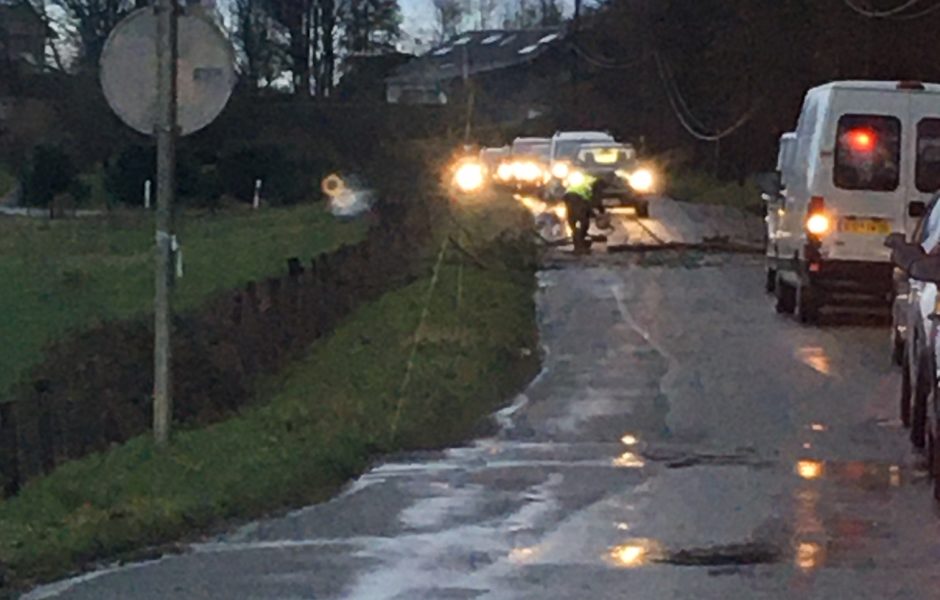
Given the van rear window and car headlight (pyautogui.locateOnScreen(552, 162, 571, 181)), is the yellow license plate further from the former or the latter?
car headlight (pyautogui.locateOnScreen(552, 162, 571, 181))

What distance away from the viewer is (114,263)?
36.6 meters

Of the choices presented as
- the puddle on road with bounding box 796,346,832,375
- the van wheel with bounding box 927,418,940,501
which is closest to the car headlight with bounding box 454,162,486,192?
the puddle on road with bounding box 796,346,832,375

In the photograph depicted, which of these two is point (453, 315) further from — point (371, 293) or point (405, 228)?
point (405, 228)

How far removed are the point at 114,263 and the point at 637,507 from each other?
1065 inches

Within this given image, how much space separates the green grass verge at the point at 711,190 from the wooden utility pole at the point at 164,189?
33.1 meters

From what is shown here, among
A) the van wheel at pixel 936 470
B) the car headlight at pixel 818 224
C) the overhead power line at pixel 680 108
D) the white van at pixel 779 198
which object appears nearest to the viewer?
the van wheel at pixel 936 470

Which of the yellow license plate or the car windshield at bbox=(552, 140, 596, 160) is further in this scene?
the car windshield at bbox=(552, 140, 596, 160)

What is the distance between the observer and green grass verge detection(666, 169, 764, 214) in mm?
48450

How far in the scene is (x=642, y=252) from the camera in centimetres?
3130

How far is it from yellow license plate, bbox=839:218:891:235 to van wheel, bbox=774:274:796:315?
6.21ft

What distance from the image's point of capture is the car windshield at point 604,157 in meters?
42.2

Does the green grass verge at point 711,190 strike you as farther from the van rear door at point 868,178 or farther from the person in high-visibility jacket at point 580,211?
the van rear door at point 868,178

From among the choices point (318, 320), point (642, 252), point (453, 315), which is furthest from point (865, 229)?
point (642, 252)

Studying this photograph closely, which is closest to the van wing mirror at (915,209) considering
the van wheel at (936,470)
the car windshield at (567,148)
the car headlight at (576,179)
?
the van wheel at (936,470)
